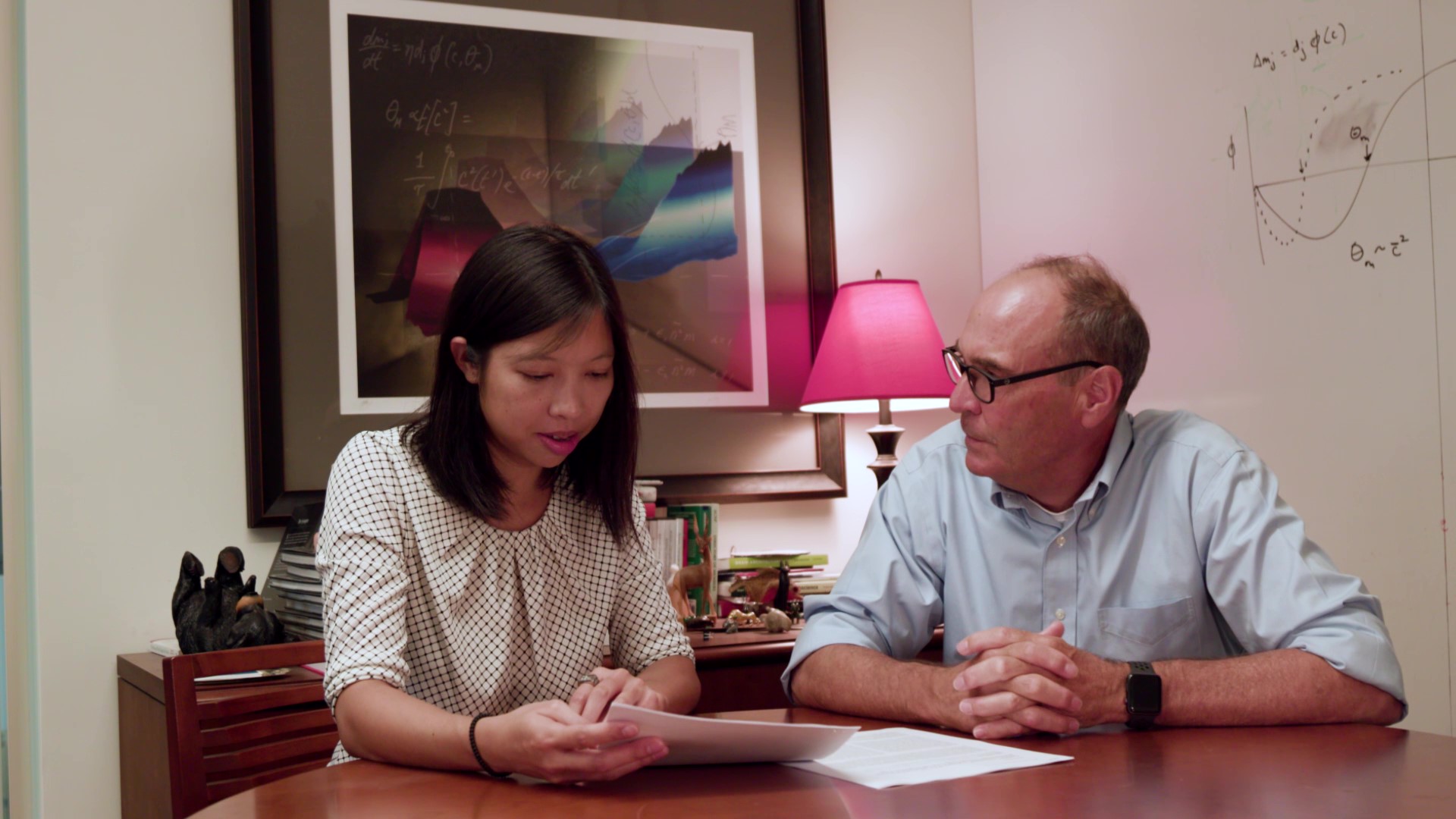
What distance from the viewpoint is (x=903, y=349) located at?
2572 millimetres

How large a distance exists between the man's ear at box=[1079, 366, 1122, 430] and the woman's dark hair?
2.13 ft

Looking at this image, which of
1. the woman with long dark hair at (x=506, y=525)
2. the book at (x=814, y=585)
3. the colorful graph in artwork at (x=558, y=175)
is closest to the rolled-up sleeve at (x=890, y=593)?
the woman with long dark hair at (x=506, y=525)

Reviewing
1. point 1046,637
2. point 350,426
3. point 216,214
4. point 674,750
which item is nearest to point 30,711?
point 350,426

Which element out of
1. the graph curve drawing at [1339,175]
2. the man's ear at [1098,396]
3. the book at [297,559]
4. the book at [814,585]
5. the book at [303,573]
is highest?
the graph curve drawing at [1339,175]

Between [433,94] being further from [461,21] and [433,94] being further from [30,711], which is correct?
[30,711]

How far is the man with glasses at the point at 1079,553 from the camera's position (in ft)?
4.35

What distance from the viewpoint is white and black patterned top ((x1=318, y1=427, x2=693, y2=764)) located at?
4.28 ft

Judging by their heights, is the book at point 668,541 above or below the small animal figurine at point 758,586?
above

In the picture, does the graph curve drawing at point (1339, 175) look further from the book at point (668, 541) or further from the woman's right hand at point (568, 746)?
the woman's right hand at point (568, 746)

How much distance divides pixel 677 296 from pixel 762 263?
250 mm

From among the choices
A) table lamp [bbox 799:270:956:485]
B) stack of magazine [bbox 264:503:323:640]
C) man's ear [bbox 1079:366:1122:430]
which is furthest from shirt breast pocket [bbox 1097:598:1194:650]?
stack of magazine [bbox 264:503:323:640]

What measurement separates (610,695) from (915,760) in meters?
0.31

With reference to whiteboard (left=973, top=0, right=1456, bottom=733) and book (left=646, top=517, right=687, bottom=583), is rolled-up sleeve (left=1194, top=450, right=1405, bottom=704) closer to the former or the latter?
whiteboard (left=973, top=0, right=1456, bottom=733)

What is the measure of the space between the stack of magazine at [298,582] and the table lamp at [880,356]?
1.12 meters
